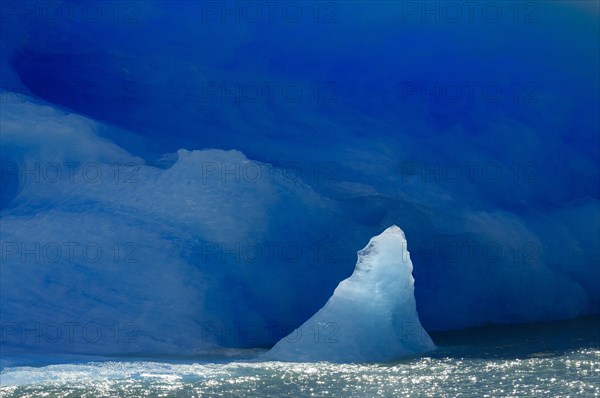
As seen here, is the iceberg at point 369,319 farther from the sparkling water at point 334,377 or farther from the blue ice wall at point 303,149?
the blue ice wall at point 303,149

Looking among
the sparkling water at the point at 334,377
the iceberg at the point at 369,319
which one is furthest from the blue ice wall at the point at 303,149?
the sparkling water at the point at 334,377

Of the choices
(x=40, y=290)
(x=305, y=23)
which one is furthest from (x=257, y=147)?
(x=40, y=290)

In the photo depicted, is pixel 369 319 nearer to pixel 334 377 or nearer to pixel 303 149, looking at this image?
pixel 334 377

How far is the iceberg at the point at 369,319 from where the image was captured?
1003 centimetres

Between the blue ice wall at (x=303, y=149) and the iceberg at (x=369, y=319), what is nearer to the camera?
the iceberg at (x=369, y=319)

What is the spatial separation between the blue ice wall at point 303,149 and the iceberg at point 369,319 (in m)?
1.87

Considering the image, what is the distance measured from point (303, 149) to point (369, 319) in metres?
4.37

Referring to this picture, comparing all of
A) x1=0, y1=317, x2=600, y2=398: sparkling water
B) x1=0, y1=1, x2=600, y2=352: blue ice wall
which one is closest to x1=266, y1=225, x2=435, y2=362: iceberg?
x1=0, y1=317, x2=600, y2=398: sparkling water

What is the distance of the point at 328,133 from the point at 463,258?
2715 mm

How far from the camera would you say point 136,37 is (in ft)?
47.8

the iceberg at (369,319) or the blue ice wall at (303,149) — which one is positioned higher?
the blue ice wall at (303,149)

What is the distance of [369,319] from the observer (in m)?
10.3

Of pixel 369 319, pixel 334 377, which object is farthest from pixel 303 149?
pixel 334 377

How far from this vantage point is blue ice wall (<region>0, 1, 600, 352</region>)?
12102 mm
